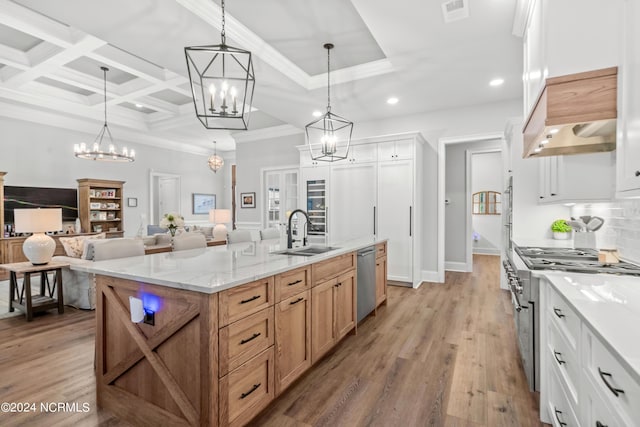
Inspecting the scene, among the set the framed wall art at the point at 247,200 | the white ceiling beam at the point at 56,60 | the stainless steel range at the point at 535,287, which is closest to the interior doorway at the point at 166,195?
the framed wall art at the point at 247,200

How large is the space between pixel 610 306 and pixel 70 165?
8.57 m

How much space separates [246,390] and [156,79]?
16.0 feet

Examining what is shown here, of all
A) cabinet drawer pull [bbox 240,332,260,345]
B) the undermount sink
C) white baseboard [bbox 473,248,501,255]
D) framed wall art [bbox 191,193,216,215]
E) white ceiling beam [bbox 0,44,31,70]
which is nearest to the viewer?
cabinet drawer pull [bbox 240,332,260,345]

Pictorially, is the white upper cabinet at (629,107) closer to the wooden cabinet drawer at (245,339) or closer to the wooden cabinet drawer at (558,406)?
the wooden cabinet drawer at (558,406)

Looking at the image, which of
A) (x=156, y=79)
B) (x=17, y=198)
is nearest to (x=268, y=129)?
(x=156, y=79)

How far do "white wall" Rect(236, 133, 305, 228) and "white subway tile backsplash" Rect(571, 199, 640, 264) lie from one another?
5.35 meters

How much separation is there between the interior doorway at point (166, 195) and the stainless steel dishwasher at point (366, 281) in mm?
7223

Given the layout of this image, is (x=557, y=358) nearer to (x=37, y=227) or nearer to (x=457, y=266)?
(x=37, y=227)

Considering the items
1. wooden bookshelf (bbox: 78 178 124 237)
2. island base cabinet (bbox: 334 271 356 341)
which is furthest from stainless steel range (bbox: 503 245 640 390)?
wooden bookshelf (bbox: 78 178 124 237)

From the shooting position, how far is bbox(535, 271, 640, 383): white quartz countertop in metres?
0.85

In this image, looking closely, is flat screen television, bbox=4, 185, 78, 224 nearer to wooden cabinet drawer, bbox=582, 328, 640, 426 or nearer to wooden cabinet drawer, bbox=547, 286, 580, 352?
wooden cabinet drawer, bbox=547, 286, 580, 352

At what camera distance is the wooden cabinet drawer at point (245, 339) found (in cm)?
159

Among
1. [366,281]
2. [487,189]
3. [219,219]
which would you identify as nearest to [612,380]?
[366,281]

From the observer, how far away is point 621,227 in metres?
2.30
